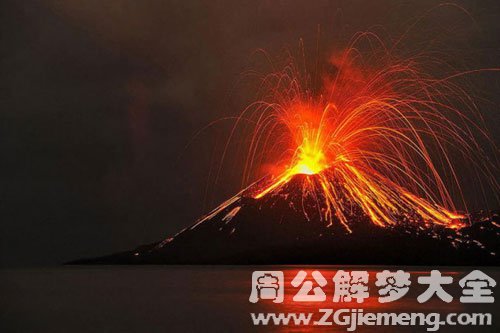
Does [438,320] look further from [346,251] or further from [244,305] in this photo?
[346,251]

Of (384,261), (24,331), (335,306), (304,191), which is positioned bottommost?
(24,331)

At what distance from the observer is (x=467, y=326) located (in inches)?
1104

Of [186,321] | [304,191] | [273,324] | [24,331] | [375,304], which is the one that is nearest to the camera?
[24,331]

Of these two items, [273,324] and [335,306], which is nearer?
[273,324]

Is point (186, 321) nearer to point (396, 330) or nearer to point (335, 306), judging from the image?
point (396, 330)

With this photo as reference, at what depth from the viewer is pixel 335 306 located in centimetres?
3850

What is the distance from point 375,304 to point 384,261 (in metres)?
158

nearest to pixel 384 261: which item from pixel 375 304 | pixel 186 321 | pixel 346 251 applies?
pixel 346 251

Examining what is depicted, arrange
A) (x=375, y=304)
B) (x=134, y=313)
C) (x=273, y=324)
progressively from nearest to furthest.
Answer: (x=273, y=324)
(x=134, y=313)
(x=375, y=304)

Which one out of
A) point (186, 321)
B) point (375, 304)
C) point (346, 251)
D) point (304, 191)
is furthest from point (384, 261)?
point (186, 321)

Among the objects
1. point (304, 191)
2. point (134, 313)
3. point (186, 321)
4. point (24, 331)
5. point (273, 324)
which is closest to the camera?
point (24, 331)

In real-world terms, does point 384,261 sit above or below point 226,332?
above

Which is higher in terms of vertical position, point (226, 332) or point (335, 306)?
point (335, 306)

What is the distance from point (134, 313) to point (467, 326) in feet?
→ 43.1
